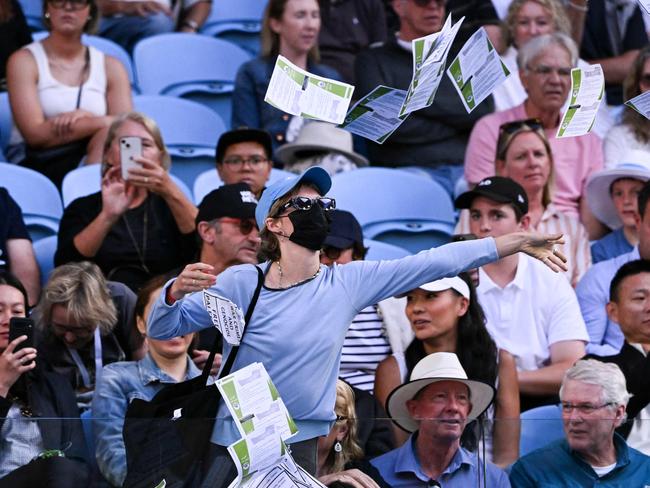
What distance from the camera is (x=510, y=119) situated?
785 cm

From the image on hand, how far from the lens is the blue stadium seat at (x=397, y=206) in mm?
7508

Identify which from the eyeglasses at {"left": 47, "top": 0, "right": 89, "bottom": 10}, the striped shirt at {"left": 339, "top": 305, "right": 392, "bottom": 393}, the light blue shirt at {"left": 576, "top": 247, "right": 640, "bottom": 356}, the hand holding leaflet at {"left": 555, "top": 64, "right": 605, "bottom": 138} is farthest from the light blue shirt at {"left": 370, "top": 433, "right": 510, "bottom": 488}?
the eyeglasses at {"left": 47, "top": 0, "right": 89, "bottom": 10}

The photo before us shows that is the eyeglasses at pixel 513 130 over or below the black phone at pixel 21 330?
over

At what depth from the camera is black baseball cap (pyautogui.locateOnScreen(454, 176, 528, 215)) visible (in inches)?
260

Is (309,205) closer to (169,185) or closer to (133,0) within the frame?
(169,185)

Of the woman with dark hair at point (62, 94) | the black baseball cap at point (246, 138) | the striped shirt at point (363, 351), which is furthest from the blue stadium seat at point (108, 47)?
the striped shirt at point (363, 351)

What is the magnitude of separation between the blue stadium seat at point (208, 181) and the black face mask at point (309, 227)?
9.00 ft

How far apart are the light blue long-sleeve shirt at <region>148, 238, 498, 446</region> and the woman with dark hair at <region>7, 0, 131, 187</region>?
3.19 meters

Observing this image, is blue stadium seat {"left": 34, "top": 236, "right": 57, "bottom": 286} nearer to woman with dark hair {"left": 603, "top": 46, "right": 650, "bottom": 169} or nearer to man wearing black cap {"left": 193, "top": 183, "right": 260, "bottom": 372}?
man wearing black cap {"left": 193, "top": 183, "right": 260, "bottom": 372}

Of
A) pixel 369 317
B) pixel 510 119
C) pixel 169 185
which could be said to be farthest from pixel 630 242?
pixel 169 185

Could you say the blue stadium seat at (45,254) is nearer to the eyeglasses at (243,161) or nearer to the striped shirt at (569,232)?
the eyeglasses at (243,161)

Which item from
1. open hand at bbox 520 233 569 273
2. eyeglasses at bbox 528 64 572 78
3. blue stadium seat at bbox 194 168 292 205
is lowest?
blue stadium seat at bbox 194 168 292 205

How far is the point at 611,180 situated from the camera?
737cm

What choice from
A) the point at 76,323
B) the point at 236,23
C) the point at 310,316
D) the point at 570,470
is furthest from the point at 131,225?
the point at 236,23
